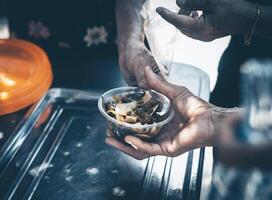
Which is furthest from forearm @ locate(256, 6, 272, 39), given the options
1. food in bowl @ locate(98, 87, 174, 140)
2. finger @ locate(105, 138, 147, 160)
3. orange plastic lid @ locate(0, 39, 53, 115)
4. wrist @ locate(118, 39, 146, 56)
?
orange plastic lid @ locate(0, 39, 53, 115)

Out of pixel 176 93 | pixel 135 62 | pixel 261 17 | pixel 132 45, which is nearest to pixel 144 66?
pixel 135 62

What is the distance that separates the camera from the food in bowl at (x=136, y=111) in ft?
4.68

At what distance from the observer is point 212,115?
4.66 feet

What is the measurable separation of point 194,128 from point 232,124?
95 cm

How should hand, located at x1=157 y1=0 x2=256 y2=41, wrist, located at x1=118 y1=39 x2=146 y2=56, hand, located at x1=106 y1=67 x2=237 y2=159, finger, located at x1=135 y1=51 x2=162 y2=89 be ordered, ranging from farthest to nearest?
wrist, located at x1=118 y1=39 x2=146 y2=56 → finger, located at x1=135 y1=51 x2=162 y2=89 → hand, located at x1=157 y1=0 x2=256 y2=41 → hand, located at x1=106 y1=67 x2=237 y2=159

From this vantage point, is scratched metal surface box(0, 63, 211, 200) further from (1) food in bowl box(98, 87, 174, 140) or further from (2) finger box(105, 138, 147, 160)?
(1) food in bowl box(98, 87, 174, 140)

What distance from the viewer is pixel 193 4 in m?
1.48

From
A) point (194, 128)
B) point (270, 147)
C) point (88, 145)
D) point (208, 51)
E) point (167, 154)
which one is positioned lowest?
point (208, 51)

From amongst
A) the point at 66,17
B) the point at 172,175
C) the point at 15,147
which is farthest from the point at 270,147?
the point at 66,17

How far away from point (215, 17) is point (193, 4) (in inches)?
4.8

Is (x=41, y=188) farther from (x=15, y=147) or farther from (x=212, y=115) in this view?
(x=212, y=115)

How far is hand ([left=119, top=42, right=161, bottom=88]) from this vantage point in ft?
6.02

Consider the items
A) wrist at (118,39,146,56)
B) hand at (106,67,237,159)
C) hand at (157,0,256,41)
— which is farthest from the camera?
wrist at (118,39,146,56)

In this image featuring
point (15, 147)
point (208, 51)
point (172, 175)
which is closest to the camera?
point (172, 175)
